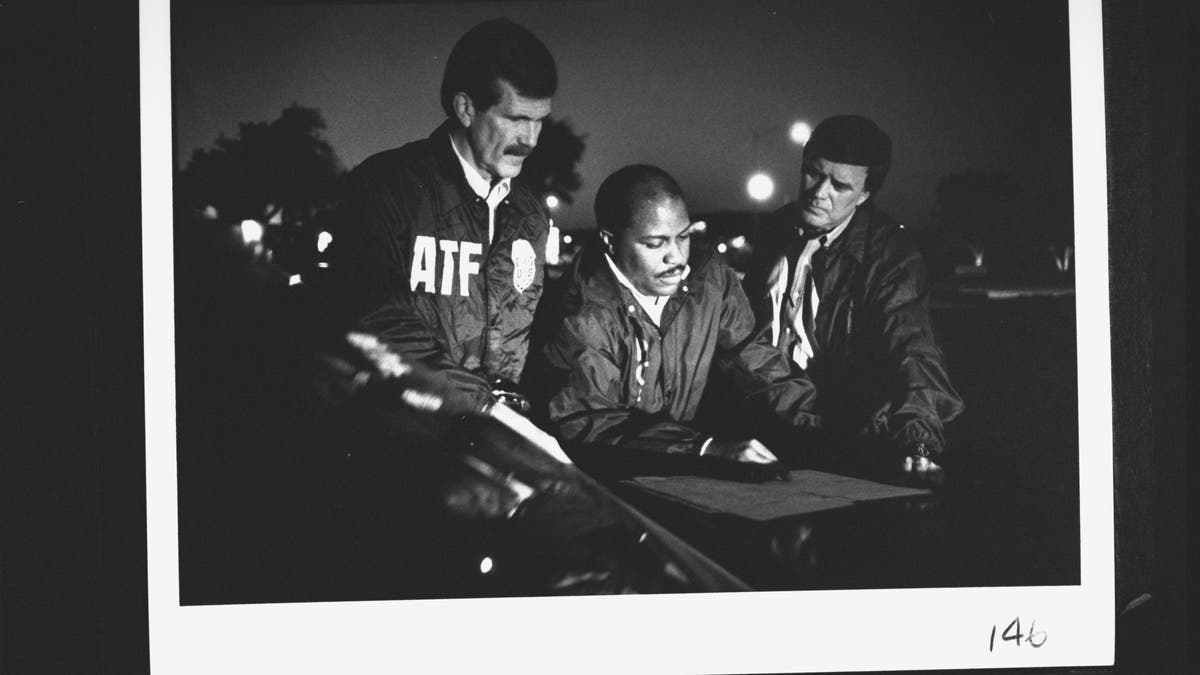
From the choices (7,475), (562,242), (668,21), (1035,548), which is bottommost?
(1035,548)

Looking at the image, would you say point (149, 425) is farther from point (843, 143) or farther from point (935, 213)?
point (935, 213)

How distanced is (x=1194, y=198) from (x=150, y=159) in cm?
159

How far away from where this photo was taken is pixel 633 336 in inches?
55.9

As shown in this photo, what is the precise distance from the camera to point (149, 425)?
1360mm

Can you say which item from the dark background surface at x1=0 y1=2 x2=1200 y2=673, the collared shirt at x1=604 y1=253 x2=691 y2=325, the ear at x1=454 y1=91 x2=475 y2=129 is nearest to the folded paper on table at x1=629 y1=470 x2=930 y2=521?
the collared shirt at x1=604 y1=253 x2=691 y2=325

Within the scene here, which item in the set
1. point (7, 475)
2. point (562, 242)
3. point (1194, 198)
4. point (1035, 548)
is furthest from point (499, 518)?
point (1194, 198)

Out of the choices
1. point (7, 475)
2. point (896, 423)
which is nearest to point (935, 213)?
point (896, 423)

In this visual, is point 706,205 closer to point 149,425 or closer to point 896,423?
point 896,423

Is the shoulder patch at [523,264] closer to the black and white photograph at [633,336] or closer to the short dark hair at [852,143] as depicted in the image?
the black and white photograph at [633,336]

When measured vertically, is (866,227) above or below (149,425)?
above

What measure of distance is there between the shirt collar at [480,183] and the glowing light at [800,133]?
437mm

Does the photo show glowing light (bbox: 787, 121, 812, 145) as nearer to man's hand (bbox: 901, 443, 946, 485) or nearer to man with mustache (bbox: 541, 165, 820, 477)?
man with mustache (bbox: 541, 165, 820, 477)

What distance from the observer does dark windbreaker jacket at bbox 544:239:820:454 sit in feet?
4.59

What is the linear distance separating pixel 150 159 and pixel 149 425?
39cm
